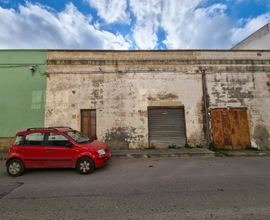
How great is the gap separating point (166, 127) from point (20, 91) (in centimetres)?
996

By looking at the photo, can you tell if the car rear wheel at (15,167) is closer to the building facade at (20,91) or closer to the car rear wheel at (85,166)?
the car rear wheel at (85,166)

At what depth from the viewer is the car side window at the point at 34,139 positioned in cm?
546

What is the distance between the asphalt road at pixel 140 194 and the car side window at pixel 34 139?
3.77 feet

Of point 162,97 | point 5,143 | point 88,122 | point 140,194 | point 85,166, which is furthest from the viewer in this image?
point 162,97

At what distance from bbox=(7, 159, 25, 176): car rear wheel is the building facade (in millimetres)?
4303

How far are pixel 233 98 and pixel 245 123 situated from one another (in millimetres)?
1793

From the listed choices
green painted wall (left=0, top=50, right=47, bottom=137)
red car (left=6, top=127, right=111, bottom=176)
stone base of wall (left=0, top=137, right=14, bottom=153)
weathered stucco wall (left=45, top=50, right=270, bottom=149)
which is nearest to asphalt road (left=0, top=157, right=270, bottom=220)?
red car (left=6, top=127, right=111, bottom=176)

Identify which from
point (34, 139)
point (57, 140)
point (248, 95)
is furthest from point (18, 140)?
point (248, 95)

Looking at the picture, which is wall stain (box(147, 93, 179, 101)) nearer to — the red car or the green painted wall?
the red car

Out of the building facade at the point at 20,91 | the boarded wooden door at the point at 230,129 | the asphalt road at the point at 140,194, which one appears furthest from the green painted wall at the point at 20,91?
the boarded wooden door at the point at 230,129

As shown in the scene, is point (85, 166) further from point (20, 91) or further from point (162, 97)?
point (20, 91)

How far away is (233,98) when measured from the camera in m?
9.67

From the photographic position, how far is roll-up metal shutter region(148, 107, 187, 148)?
9.35m

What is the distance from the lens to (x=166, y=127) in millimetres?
9484
